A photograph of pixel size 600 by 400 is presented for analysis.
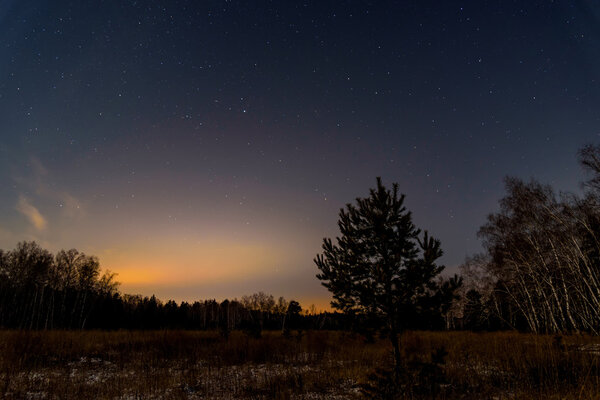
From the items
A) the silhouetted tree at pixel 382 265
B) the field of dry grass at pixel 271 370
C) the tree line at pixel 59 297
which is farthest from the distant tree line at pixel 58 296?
the silhouetted tree at pixel 382 265

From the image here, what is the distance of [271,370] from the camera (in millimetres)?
11938

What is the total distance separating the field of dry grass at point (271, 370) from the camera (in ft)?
23.0

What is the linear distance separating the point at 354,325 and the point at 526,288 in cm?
2090

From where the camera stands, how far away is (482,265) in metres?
24.6

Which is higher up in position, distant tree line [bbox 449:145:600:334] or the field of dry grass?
distant tree line [bbox 449:145:600:334]

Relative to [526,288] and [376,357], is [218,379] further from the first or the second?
[526,288]

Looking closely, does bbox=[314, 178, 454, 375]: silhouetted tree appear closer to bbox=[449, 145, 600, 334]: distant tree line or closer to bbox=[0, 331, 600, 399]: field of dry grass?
bbox=[0, 331, 600, 399]: field of dry grass

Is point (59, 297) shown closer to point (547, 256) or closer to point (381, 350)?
point (381, 350)

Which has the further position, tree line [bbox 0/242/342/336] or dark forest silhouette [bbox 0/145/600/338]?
tree line [bbox 0/242/342/336]

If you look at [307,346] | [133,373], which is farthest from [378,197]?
[307,346]

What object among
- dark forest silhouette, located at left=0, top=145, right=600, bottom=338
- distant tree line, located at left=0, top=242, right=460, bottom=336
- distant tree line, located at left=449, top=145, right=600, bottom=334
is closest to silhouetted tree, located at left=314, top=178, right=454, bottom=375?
dark forest silhouette, located at left=0, top=145, right=600, bottom=338

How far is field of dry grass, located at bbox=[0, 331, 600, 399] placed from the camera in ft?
23.0

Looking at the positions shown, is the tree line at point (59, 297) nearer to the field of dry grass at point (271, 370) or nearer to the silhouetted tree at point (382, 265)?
the field of dry grass at point (271, 370)

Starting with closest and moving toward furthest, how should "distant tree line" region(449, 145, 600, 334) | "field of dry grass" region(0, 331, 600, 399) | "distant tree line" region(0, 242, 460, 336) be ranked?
"field of dry grass" region(0, 331, 600, 399) → "distant tree line" region(449, 145, 600, 334) → "distant tree line" region(0, 242, 460, 336)
